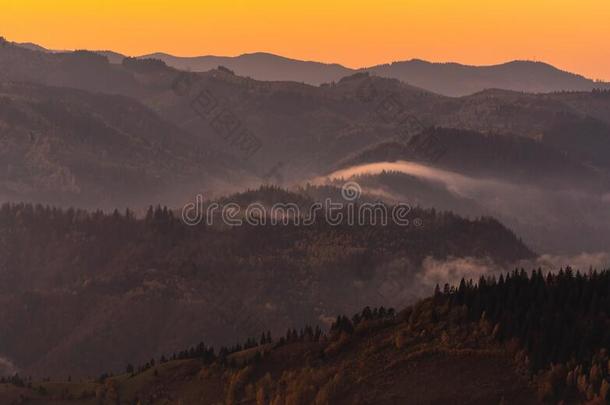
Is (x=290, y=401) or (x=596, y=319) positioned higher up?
(x=596, y=319)

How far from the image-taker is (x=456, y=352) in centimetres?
19350

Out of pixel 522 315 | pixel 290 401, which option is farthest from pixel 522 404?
pixel 290 401

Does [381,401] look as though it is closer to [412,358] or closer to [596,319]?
[412,358]

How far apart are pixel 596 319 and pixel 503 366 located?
2566 cm

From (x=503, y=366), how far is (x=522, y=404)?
49.9 feet

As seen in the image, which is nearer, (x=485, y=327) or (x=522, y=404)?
(x=522, y=404)

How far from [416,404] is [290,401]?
1251 inches

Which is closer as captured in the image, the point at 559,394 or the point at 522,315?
the point at 559,394

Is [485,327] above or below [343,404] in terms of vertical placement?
above

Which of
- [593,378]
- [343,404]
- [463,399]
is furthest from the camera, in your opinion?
[343,404]

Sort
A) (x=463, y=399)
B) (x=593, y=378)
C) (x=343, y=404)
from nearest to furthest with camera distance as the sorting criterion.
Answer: (x=593, y=378) < (x=463, y=399) < (x=343, y=404)

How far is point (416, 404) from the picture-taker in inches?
7057

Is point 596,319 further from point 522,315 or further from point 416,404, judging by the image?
point 416,404

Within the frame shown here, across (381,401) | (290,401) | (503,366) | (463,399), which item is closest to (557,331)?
(503,366)
